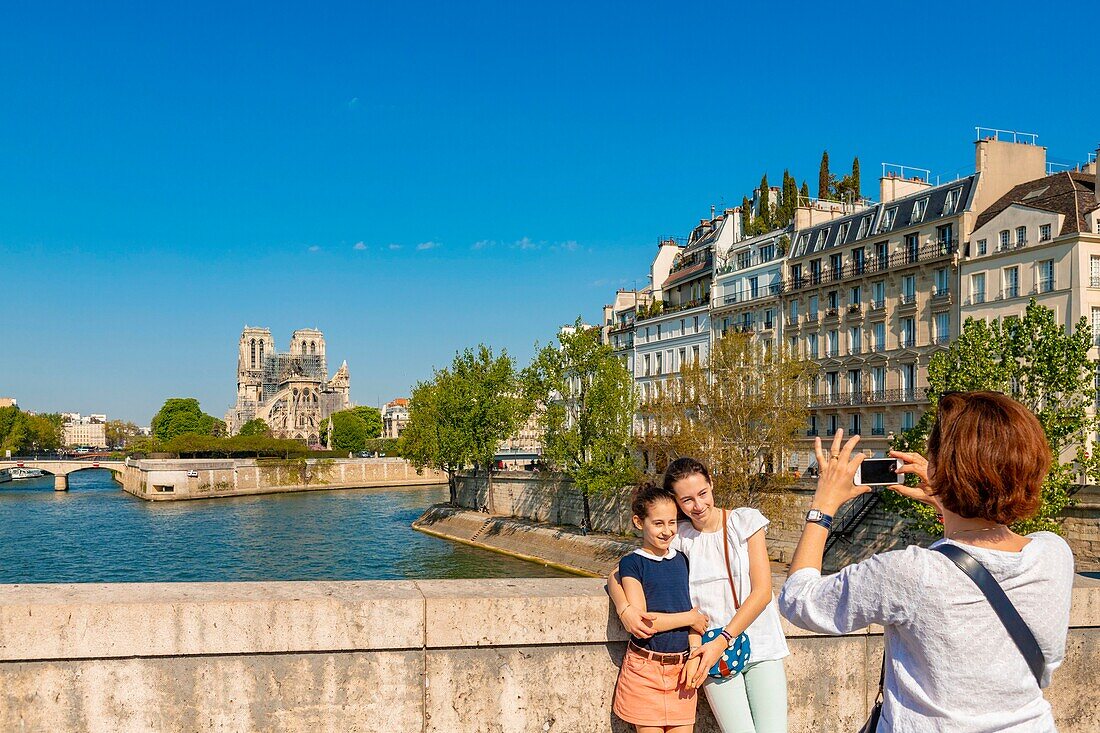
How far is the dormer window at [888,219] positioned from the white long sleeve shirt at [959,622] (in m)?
48.1

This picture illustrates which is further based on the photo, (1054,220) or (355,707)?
(1054,220)

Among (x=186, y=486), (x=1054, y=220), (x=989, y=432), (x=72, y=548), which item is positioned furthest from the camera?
(x=186, y=486)

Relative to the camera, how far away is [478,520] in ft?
175

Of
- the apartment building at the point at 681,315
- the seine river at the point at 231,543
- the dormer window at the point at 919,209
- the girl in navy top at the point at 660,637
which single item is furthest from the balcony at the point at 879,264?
the girl in navy top at the point at 660,637

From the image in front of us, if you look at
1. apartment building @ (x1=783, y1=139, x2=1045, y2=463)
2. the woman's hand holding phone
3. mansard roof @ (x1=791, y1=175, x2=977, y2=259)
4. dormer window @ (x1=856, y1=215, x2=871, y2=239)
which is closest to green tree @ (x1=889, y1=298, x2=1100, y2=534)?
apartment building @ (x1=783, y1=139, x2=1045, y2=463)

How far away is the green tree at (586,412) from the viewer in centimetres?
4407

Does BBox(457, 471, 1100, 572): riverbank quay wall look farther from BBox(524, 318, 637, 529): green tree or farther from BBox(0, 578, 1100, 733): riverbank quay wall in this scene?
BBox(0, 578, 1100, 733): riverbank quay wall

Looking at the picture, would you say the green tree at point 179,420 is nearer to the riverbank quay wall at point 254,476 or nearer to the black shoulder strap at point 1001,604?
the riverbank quay wall at point 254,476

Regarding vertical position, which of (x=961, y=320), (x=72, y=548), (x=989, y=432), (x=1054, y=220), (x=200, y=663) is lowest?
(x=72, y=548)

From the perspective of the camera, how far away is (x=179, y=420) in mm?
163750

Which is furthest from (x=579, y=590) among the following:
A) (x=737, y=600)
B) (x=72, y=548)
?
(x=72, y=548)

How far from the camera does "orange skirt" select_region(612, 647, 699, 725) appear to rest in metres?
4.47

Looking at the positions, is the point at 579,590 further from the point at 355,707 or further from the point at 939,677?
the point at 939,677

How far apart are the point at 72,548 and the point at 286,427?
143399 millimetres
